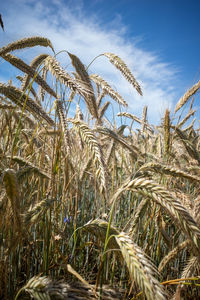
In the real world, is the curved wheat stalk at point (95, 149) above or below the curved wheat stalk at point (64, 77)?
below

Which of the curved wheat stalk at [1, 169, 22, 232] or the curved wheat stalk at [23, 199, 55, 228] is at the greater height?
the curved wheat stalk at [1, 169, 22, 232]

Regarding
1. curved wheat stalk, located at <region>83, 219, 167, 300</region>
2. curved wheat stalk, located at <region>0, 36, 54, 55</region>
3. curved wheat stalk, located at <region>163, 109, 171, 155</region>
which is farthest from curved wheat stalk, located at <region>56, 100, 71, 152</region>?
curved wheat stalk, located at <region>163, 109, 171, 155</region>

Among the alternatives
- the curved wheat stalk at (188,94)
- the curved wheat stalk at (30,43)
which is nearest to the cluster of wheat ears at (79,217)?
the curved wheat stalk at (30,43)

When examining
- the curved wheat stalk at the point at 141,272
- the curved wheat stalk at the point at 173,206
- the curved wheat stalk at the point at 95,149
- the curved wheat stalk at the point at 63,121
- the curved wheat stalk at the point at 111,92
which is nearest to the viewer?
the curved wheat stalk at the point at 141,272

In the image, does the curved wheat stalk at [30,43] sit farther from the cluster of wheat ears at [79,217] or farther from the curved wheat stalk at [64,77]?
the curved wheat stalk at [64,77]

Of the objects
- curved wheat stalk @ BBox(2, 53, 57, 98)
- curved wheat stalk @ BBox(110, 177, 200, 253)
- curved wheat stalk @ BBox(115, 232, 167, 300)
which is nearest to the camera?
curved wheat stalk @ BBox(115, 232, 167, 300)

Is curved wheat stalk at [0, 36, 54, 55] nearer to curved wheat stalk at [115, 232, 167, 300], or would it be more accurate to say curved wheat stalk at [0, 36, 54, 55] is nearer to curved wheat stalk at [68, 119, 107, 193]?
curved wheat stalk at [68, 119, 107, 193]

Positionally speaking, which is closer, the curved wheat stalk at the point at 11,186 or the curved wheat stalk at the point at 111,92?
the curved wheat stalk at the point at 11,186

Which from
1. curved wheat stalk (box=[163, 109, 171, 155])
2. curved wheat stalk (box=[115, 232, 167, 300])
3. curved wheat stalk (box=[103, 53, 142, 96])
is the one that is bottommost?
curved wheat stalk (box=[115, 232, 167, 300])

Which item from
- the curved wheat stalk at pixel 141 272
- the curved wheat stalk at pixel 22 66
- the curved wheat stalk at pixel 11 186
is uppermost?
the curved wheat stalk at pixel 22 66

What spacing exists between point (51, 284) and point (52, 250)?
0.63 meters

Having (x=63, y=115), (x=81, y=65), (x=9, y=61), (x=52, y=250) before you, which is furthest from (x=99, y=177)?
(x=81, y=65)

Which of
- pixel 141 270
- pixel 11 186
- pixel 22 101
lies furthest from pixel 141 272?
pixel 22 101

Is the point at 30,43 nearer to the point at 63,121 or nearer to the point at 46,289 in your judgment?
the point at 63,121
